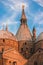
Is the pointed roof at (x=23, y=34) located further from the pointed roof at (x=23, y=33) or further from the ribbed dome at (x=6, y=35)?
the ribbed dome at (x=6, y=35)

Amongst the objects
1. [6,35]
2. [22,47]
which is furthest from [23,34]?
[6,35]

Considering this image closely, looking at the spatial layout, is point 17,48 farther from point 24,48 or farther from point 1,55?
point 1,55

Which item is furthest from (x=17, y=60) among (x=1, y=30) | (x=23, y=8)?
(x=23, y=8)

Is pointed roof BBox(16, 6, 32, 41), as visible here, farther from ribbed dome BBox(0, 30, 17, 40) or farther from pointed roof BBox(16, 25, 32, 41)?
ribbed dome BBox(0, 30, 17, 40)

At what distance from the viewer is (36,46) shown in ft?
205

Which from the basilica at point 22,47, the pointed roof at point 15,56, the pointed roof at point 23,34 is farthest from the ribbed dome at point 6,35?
the pointed roof at point 15,56

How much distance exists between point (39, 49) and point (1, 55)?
9.42m

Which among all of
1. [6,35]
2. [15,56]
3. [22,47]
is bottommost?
[15,56]

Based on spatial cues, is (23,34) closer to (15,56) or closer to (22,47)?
(22,47)

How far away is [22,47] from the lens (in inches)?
2494

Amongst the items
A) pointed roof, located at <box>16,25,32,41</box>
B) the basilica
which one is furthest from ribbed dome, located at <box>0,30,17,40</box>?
pointed roof, located at <box>16,25,32,41</box>

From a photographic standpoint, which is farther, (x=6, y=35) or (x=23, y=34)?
(x=23, y=34)

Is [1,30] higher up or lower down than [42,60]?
higher up

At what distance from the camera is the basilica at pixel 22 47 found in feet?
187
